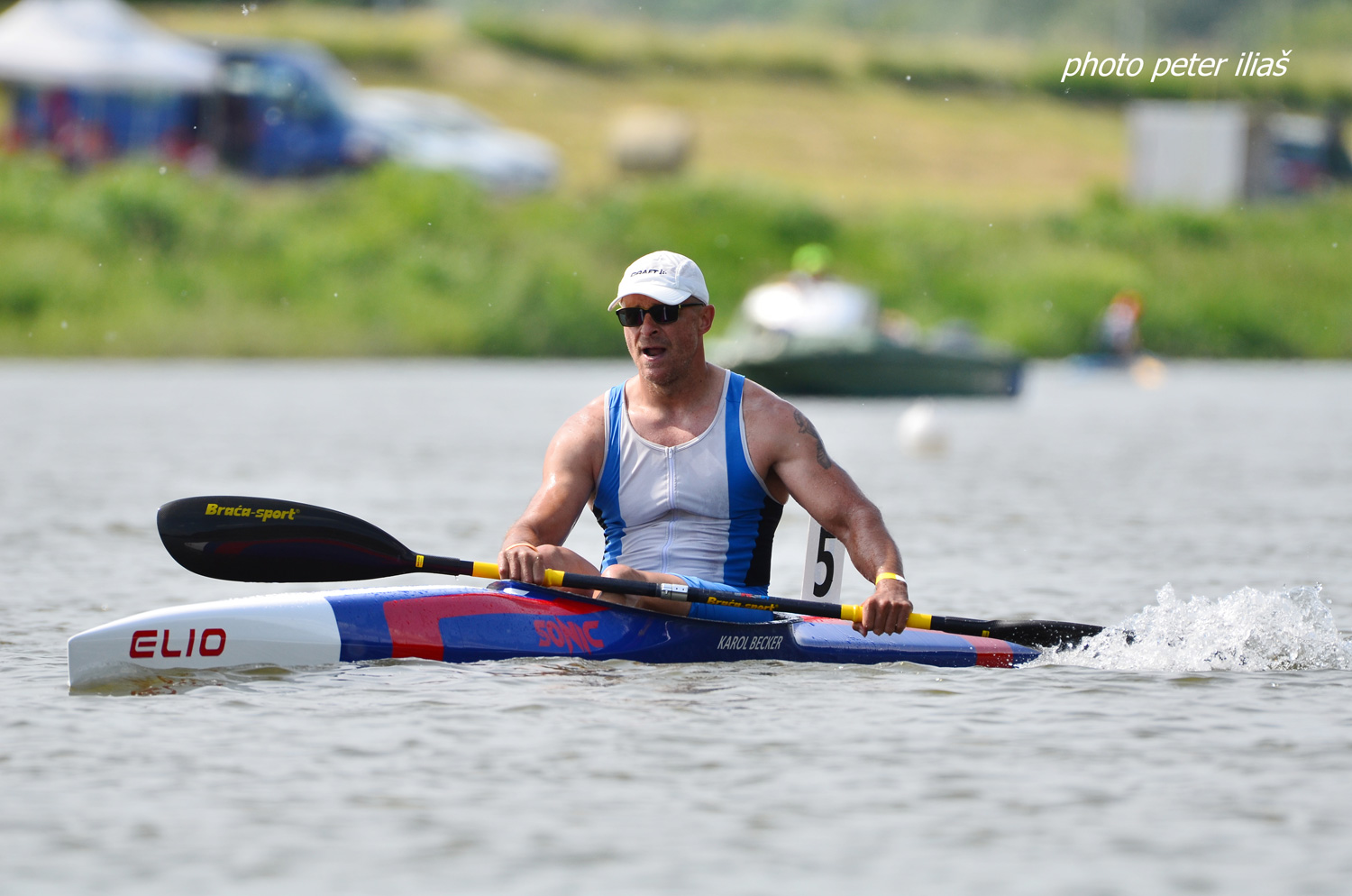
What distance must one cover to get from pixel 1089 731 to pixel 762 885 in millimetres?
1901

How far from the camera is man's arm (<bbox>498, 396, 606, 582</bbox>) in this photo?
21.9 ft

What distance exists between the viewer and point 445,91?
1786 inches

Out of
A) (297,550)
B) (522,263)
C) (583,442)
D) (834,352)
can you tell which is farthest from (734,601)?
(522,263)

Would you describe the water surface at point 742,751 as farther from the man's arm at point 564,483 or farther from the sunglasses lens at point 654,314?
the sunglasses lens at point 654,314

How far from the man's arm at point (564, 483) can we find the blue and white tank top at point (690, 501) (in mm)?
44

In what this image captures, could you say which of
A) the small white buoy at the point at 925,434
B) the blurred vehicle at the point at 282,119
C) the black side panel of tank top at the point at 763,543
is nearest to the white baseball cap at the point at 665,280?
the black side panel of tank top at the point at 763,543

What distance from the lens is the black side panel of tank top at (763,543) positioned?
22.8 ft

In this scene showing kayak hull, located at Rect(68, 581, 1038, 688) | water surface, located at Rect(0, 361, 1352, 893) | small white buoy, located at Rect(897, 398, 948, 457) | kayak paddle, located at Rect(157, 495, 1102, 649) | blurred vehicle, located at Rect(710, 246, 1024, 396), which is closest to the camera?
water surface, located at Rect(0, 361, 1352, 893)

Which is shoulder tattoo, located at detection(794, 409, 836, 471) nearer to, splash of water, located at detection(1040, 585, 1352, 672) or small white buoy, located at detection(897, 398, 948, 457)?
splash of water, located at detection(1040, 585, 1352, 672)

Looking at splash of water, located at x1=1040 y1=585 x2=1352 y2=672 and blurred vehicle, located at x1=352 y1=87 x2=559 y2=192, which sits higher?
blurred vehicle, located at x1=352 y1=87 x2=559 y2=192

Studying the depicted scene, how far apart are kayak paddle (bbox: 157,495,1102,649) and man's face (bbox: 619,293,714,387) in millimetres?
799

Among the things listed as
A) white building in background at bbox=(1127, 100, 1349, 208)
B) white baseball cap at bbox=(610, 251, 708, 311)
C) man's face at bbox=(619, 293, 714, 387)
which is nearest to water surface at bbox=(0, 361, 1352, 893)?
man's face at bbox=(619, 293, 714, 387)

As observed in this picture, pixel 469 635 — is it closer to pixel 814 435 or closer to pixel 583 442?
pixel 583 442

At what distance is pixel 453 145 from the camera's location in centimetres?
3494
